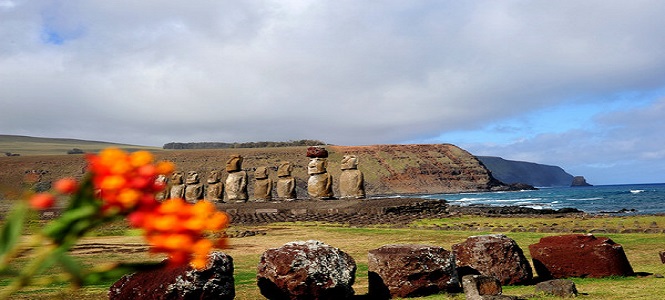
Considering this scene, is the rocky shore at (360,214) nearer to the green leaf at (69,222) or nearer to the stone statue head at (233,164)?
the stone statue head at (233,164)

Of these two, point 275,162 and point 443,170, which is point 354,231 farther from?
point 443,170

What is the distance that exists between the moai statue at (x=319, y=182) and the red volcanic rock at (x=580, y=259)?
30.7 metres

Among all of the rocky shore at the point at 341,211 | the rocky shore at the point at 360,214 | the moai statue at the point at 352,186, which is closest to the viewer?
the rocky shore at the point at 360,214

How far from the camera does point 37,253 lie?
1.26m

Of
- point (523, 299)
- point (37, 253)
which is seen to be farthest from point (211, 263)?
point (37, 253)

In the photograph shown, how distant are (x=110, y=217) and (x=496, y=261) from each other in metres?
12.5

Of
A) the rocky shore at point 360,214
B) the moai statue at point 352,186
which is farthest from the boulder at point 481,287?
the moai statue at point 352,186

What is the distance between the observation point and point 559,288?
11.1 metres

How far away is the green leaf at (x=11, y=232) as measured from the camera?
1144 millimetres

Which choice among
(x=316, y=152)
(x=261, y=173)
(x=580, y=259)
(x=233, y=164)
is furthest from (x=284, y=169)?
(x=580, y=259)

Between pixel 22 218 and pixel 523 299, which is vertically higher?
pixel 22 218

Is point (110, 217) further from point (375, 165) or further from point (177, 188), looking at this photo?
point (375, 165)

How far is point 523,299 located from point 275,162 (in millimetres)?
131214

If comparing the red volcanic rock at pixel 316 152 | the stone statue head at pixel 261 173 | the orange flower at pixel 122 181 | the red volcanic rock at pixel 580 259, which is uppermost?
the red volcanic rock at pixel 316 152
